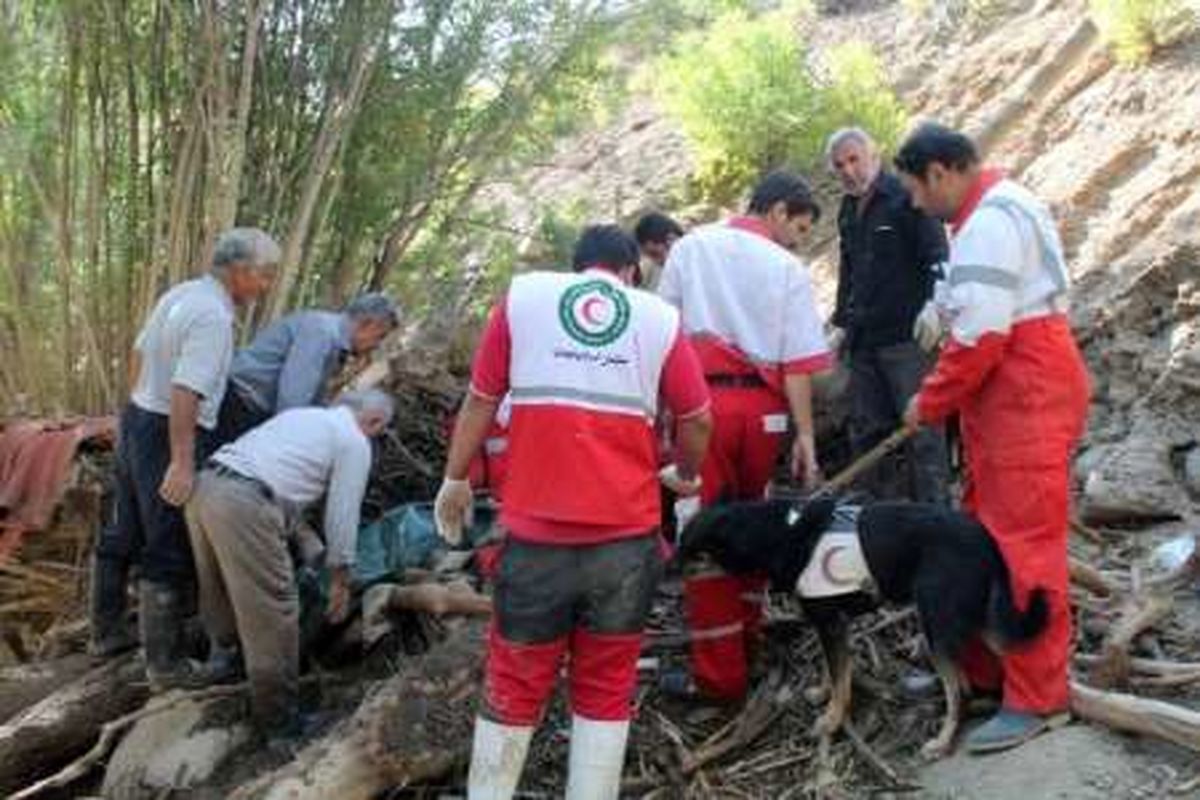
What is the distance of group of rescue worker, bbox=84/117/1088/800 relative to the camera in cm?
398

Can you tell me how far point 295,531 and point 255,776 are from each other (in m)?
0.85

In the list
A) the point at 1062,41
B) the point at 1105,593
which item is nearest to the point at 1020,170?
the point at 1062,41

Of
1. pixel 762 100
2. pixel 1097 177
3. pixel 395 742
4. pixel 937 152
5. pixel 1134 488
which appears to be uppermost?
pixel 762 100

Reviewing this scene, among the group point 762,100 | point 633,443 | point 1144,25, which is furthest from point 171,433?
point 1144,25

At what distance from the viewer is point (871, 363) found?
5559mm

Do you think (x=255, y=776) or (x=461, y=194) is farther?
(x=461, y=194)

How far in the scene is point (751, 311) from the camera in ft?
15.7

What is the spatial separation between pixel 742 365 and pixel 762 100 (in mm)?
5083

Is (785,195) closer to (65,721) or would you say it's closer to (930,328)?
(930,328)

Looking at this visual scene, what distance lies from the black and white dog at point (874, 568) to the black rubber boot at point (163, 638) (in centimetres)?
200

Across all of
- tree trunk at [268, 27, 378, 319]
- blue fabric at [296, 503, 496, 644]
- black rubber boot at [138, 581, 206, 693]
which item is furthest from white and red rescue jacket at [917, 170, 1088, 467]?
tree trunk at [268, 27, 378, 319]

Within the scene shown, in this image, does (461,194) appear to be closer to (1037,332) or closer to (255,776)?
(255,776)

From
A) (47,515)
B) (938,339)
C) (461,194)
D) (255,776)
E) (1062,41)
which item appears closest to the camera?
(938,339)

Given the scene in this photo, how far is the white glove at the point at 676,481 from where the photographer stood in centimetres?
436
